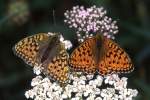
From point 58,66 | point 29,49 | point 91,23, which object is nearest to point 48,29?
point 91,23

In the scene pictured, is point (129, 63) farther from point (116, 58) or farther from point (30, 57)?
point (30, 57)

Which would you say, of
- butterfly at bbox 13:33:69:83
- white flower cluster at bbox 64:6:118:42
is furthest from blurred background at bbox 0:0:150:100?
butterfly at bbox 13:33:69:83

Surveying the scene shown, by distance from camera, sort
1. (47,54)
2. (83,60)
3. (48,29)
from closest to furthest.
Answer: (83,60) → (47,54) → (48,29)

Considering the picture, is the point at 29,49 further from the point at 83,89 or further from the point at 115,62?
the point at 115,62

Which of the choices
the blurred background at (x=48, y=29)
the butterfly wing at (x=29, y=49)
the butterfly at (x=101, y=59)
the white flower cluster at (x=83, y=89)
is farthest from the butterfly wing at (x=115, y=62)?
the blurred background at (x=48, y=29)

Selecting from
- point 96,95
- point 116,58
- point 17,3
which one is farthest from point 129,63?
point 17,3

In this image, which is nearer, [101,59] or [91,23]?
[101,59]
